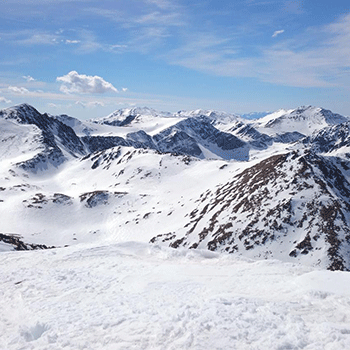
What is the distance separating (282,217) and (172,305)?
3345 centimetres

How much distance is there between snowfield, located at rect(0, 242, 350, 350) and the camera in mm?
10445

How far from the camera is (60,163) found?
13762cm

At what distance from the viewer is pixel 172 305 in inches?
524

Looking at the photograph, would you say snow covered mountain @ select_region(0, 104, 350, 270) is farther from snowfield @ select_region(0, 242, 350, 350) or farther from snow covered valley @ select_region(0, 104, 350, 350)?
snowfield @ select_region(0, 242, 350, 350)

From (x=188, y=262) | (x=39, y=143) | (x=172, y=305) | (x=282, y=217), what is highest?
(x=39, y=143)

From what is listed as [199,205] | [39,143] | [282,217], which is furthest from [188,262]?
[39,143]

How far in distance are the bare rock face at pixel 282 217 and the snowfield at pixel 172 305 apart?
1926 centimetres

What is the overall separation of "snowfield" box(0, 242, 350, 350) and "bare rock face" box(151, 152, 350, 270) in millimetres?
19264

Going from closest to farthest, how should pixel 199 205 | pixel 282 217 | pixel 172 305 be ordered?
pixel 172 305 → pixel 282 217 → pixel 199 205

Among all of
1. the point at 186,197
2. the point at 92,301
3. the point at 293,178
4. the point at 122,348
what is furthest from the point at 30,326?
the point at 186,197

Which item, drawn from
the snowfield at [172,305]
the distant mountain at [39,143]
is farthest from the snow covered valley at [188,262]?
Result: the distant mountain at [39,143]

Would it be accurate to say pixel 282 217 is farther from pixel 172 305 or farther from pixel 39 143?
pixel 39 143

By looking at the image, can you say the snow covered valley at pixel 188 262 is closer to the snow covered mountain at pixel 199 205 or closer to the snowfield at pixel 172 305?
the snowfield at pixel 172 305

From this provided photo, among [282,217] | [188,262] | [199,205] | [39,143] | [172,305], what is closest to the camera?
[172,305]
